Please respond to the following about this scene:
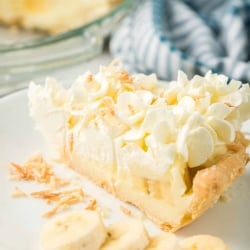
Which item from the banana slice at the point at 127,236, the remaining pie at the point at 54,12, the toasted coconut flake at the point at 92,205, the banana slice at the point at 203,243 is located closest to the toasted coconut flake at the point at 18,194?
the toasted coconut flake at the point at 92,205

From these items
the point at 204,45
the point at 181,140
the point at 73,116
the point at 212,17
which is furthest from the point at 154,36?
the point at 181,140

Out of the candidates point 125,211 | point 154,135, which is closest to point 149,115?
point 154,135

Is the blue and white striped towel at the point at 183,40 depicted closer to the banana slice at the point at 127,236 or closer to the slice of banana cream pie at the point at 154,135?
Result: the slice of banana cream pie at the point at 154,135

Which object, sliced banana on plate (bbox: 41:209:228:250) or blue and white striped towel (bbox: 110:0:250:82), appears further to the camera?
blue and white striped towel (bbox: 110:0:250:82)

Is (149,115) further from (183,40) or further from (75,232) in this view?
(183,40)

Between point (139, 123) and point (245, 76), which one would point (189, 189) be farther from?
point (245, 76)

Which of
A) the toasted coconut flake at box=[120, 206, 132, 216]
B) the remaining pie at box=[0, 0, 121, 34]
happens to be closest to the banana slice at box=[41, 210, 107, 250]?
the toasted coconut flake at box=[120, 206, 132, 216]

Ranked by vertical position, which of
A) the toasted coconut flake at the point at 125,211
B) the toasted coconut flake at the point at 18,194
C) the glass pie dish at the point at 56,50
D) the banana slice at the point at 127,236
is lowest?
the toasted coconut flake at the point at 125,211

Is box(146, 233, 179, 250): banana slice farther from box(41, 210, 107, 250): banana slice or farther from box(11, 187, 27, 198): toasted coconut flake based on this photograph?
box(11, 187, 27, 198): toasted coconut flake
